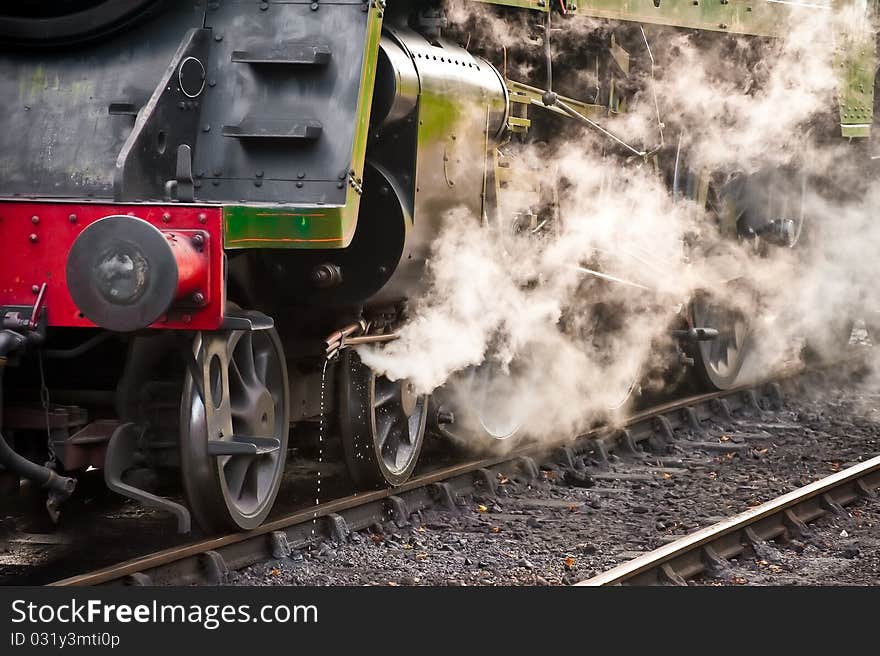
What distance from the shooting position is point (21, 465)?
4602mm

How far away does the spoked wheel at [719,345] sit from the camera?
952cm

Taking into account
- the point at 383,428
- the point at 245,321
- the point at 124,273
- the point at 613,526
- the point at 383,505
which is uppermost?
the point at 124,273

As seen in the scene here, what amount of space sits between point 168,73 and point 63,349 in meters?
0.98

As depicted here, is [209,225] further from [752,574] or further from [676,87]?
[676,87]

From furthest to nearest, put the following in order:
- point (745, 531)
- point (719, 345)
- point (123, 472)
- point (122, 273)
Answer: point (719, 345), point (745, 531), point (123, 472), point (122, 273)

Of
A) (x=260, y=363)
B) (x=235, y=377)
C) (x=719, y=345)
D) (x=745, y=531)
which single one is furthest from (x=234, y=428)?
(x=719, y=345)

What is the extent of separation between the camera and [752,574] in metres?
5.59

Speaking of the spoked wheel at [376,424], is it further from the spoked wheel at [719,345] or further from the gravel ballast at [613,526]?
the spoked wheel at [719,345]

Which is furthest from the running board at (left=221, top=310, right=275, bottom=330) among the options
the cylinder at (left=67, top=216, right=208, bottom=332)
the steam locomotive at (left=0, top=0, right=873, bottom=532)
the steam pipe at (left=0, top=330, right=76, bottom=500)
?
the steam pipe at (left=0, top=330, right=76, bottom=500)

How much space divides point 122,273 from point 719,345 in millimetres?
6314

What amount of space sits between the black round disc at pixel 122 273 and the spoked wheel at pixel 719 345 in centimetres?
551

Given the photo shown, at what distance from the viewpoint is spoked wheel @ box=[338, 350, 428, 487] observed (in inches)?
243

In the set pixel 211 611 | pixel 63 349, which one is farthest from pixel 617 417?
pixel 211 611

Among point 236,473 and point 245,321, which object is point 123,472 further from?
point 245,321
